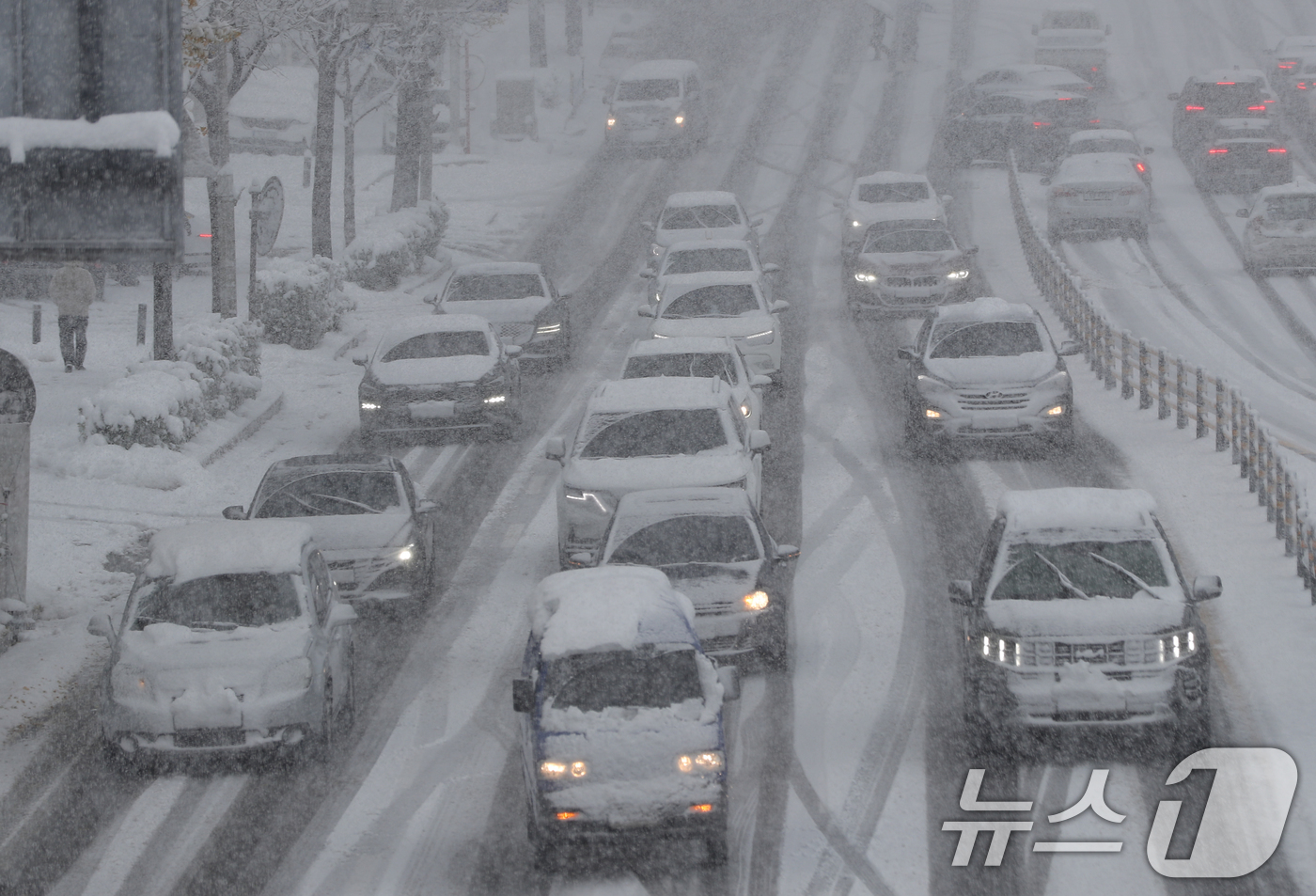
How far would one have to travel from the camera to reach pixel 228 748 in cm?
1116

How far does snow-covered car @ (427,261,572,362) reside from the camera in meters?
25.1

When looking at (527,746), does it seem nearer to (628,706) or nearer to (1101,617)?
(628,706)

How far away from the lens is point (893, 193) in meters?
32.7

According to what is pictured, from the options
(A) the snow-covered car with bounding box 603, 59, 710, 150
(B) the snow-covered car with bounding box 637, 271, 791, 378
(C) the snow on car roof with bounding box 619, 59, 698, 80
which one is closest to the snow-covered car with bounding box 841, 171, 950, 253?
(B) the snow-covered car with bounding box 637, 271, 791, 378

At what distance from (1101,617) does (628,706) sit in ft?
10.6

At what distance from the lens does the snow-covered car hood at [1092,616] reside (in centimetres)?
1077

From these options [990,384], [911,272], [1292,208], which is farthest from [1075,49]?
[990,384]

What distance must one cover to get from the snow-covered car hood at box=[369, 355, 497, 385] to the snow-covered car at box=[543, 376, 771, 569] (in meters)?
4.23

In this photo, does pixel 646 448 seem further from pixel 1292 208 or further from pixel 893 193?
pixel 1292 208

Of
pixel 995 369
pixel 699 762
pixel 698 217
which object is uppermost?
pixel 698 217

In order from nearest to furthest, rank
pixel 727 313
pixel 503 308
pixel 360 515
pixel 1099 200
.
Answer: pixel 360 515, pixel 727 313, pixel 503 308, pixel 1099 200

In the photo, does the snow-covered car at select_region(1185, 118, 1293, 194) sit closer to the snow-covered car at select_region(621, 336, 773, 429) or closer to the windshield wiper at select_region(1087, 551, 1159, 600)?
the snow-covered car at select_region(621, 336, 773, 429)

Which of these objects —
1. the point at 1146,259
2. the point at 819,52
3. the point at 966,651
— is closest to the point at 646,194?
the point at 1146,259

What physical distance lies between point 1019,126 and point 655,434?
2660 centimetres
